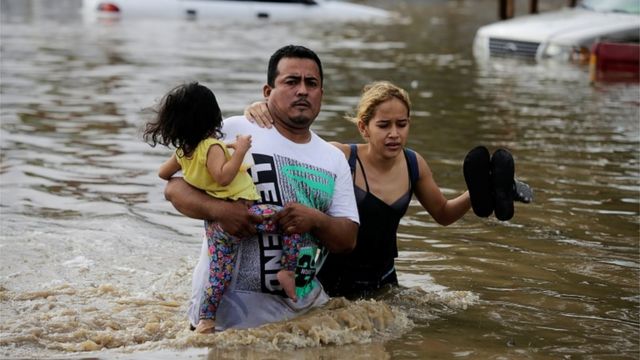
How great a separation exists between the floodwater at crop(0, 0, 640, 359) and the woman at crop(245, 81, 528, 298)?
226 mm

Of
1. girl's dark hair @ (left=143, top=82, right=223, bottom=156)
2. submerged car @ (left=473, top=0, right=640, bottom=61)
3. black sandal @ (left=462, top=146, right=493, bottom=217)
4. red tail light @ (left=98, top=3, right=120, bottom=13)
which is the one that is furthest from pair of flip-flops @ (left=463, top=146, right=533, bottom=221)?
red tail light @ (left=98, top=3, right=120, bottom=13)

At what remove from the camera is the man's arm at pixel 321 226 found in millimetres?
5500

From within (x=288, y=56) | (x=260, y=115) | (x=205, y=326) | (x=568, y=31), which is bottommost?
(x=205, y=326)

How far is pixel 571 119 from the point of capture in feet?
47.0

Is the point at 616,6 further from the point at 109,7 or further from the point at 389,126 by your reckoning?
the point at 109,7

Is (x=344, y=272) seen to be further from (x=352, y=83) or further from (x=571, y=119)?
(x=352, y=83)

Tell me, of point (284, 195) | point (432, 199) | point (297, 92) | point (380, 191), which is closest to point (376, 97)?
point (380, 191)

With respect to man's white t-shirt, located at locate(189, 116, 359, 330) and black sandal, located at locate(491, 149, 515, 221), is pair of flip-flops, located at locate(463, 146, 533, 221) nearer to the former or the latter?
black sandal, located at locate(491, 149, 515, 221)

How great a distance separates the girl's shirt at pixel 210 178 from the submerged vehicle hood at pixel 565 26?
14.9 metres

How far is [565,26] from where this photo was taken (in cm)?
2070

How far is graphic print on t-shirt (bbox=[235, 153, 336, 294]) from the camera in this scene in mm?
5621

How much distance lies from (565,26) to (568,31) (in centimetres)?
22

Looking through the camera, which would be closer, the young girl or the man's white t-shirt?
the young girl

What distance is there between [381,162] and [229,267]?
128 cm
